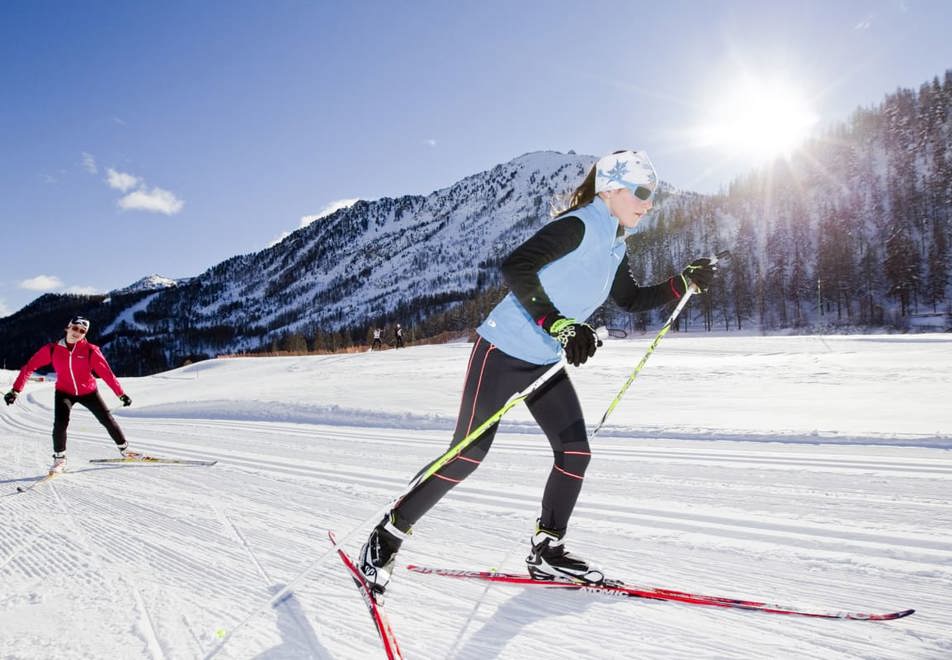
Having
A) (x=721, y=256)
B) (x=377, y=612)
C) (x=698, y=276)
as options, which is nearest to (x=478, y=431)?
(x=377, y=612)

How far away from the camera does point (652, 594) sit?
7.61 ft

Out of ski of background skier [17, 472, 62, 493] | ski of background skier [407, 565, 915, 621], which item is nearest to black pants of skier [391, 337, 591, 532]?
ski of background skier [407, 565, 915, 621]

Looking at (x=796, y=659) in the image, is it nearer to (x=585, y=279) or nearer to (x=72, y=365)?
(x=585, y=279)

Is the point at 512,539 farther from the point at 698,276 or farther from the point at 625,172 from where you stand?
the point at 625,172

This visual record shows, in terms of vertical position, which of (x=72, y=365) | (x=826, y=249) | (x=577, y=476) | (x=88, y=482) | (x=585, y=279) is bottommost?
(x=88, y=482)

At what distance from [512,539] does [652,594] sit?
1.01 metres

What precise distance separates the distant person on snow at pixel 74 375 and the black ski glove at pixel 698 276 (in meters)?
6.07

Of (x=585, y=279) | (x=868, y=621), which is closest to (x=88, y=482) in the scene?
(x=585, y=279)

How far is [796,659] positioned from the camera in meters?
1.85

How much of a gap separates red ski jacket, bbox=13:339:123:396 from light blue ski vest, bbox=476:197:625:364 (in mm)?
5611

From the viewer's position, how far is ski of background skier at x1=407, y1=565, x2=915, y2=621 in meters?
2.08

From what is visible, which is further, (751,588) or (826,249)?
(826,249)

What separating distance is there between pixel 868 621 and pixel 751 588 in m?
0.45

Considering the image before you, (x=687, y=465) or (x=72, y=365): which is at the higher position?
(x=72, y=365)
